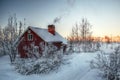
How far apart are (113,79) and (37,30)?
19.9 m

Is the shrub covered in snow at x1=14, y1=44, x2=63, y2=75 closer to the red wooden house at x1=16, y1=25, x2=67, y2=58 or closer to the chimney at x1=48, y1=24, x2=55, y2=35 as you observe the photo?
the red wooden house at x1=16, y1=25, x2=67, y2=58

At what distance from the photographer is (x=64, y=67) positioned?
2016 centimetres

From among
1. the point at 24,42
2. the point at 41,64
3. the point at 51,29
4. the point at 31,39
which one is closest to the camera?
the point at 41,64

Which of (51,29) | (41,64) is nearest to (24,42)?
(51,29)

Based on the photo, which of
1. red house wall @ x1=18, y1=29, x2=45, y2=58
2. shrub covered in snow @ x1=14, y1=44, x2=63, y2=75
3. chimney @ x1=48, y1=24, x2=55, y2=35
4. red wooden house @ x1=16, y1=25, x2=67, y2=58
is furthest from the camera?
chimney @ x1=48, y1=24, x2=55, y2=35

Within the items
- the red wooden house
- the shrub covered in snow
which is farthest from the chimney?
the shrub covered in snow

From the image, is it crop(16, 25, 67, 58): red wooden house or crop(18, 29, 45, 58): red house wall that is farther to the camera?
crop(18, 29, 45, 58): red house wall

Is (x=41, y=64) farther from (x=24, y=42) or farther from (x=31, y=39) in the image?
(x=24, y=42)

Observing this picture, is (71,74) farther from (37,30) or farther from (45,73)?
(37,30)

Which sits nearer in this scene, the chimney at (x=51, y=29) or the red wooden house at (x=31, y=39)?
the red wooden house at (x=31, y=39)

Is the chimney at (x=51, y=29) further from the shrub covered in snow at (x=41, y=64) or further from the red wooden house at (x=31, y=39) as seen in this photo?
the shrub covered in snow at (x=41, y=64)

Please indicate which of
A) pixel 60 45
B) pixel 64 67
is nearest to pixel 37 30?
pixel 60 45

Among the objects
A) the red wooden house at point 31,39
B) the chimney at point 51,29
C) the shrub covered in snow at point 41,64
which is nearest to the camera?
the shrub covered in snow at point 41,64

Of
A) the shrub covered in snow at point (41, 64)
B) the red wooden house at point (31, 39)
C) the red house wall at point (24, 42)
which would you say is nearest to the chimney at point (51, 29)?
the red wooden house at point (31, 39)
